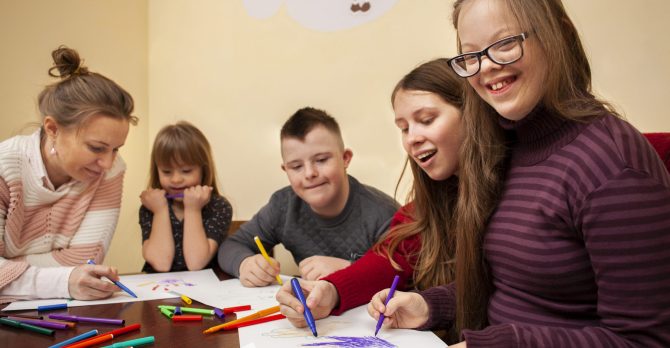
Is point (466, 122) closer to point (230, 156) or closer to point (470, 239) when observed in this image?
point (470, 239)

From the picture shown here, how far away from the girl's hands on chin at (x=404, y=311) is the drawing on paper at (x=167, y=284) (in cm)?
49

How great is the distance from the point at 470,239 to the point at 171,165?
1077 millimetres

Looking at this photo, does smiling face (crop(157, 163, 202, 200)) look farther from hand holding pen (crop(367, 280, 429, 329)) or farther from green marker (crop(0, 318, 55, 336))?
hand holding pen (crop(367, 280, 429, 329))

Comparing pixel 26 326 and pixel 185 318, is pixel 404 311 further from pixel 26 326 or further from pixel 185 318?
pixel 26 326

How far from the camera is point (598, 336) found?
1.73 ft

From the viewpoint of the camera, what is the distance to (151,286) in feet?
3.28

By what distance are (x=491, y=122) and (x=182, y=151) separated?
3.43 feet

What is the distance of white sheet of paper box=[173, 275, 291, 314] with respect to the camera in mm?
852

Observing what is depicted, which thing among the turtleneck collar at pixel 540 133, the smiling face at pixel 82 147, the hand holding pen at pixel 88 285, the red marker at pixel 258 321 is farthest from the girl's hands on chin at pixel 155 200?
the turtleneck collar at pixel 540 133

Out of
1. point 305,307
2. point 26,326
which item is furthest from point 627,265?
point 26,326

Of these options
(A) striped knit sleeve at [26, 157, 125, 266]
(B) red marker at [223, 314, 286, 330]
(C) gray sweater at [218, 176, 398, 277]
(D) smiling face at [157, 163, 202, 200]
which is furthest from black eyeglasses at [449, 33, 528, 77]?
(D) smiling face at [157, 163, 202, 200]

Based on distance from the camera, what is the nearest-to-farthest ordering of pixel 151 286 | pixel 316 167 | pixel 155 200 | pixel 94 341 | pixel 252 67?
pixel 94 341, pixel 151 286, pixel 316 167, pixel 155 200, pixel 252 67

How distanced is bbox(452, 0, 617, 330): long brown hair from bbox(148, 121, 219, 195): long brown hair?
99 cm

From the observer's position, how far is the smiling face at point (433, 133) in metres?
0.89
